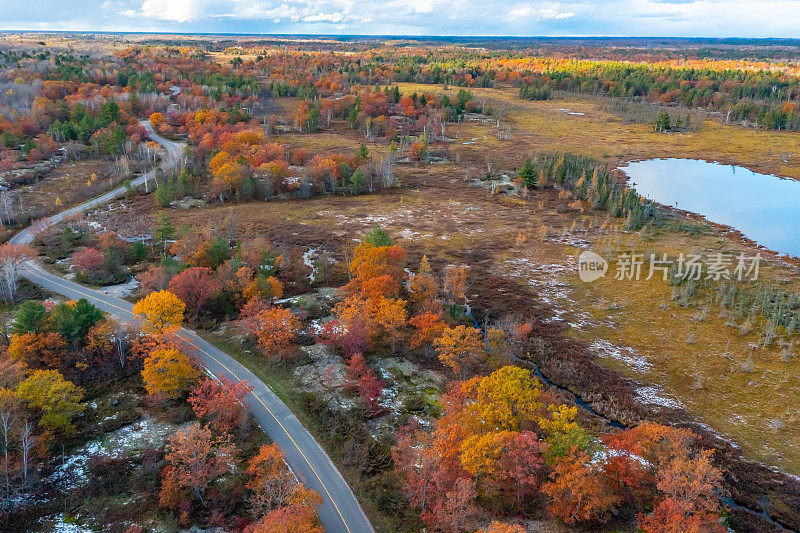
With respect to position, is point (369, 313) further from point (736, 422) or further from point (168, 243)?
point (168, 243)

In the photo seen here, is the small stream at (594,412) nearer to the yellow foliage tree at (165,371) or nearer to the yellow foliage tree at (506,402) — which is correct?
the yellow foliage tree at (506,402)

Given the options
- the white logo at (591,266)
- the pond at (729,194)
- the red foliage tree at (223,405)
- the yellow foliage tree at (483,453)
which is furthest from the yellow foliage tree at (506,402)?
the pond at (729,194)

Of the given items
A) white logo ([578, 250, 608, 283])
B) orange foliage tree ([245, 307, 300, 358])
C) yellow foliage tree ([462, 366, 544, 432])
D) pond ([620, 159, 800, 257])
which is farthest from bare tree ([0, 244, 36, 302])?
pond ([620, 159, 800, 257])

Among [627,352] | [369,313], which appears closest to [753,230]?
[627,352]

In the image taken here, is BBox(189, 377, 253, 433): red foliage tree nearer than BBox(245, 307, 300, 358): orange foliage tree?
Yes

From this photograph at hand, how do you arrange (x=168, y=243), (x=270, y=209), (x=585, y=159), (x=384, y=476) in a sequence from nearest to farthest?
1. (x=384, y=476)
2. (x=168, y=243)
3. (x=270, y=209)
4. (x=585, y=159)

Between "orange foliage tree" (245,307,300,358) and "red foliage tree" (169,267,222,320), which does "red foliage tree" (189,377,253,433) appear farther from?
"red foliage tree" (169,267,222,320)
